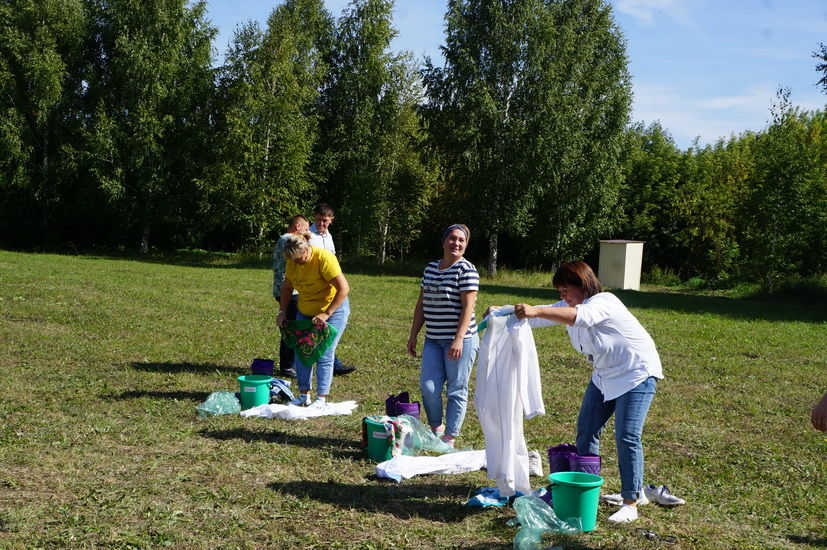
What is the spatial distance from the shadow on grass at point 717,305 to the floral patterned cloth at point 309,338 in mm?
12310

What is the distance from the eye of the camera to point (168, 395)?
8.37 metres

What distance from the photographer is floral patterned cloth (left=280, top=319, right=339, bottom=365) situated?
7379 millimetres

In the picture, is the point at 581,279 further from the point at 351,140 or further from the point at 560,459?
the point at 351,140

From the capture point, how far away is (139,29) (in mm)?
36688

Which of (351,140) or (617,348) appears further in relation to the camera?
(351,140)

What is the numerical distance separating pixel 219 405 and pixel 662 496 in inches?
167

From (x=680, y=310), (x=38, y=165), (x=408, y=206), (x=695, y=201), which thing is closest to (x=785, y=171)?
(x=680, y=310)

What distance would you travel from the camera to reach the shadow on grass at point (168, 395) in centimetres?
820

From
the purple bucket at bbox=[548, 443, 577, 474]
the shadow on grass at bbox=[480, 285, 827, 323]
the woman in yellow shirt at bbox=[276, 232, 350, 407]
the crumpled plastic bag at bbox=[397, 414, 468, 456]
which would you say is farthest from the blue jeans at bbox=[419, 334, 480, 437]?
the shadow on grass at bbox=[480, 285, 827, 323]

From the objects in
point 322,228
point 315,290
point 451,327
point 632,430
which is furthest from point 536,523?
point 322,228

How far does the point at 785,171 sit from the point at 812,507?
2352 cm

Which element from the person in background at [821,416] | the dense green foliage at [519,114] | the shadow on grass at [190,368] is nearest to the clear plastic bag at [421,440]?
the person in background at [821,416]

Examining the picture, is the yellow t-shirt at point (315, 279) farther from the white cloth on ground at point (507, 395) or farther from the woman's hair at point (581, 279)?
the woman's hair at point (581, 279)

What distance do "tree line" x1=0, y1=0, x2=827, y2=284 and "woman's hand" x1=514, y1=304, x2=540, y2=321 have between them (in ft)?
89.9
